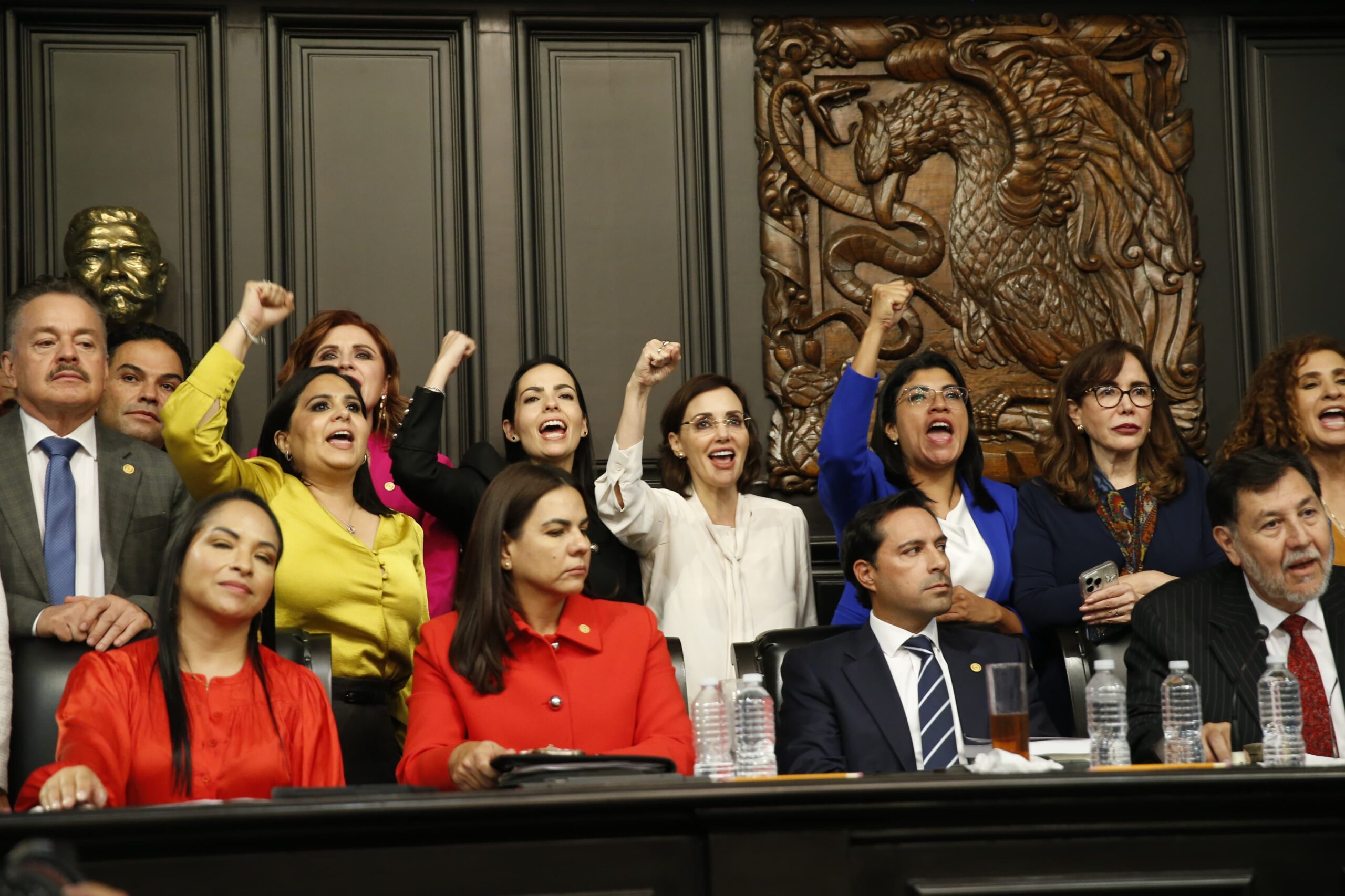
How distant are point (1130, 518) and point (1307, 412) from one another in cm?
54

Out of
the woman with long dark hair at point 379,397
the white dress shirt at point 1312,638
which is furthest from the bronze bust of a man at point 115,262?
the white dress shirt at point 1312,638

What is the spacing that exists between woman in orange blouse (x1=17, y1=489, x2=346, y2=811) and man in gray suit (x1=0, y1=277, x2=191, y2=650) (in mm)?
390

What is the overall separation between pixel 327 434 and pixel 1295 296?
3.18m

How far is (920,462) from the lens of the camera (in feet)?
11.7

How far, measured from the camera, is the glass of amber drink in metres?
2.40

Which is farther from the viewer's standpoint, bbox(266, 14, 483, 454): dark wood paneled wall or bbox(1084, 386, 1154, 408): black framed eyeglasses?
bbox(266, 14, 483, 454): dark wood paneled wall

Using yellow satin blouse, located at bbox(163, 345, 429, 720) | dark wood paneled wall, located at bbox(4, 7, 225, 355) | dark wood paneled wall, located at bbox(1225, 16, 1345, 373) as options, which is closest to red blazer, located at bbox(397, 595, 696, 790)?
yellow satin blouse, located at bbox(163, 345, 429, 720)

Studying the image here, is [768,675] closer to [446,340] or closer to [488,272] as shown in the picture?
[446,340]

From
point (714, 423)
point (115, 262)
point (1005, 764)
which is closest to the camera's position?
point (1005, 764)

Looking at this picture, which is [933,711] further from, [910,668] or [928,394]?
[928,394]

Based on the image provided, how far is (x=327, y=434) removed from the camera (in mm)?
3242

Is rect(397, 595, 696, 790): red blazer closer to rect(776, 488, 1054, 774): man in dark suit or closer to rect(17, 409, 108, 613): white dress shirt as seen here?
rect(776, 488, 1054, 774): man in dark suit

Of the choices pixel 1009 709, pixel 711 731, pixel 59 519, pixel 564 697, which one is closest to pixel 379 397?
pixel 59 519

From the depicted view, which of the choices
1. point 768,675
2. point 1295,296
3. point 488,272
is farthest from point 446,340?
point 1295,296
